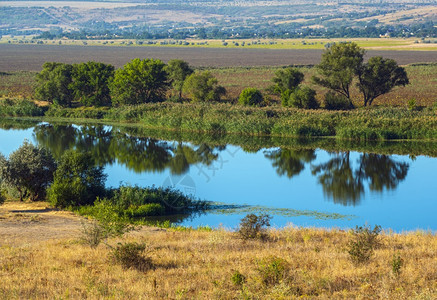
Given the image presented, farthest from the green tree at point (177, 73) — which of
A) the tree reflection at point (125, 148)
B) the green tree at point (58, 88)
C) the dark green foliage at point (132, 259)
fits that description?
the dark green foliage at point (132, 259)

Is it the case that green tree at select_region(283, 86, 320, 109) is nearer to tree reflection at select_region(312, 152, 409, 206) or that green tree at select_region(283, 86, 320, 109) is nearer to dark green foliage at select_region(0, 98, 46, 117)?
tree reflection at select_region(312, 152, 409, 206)

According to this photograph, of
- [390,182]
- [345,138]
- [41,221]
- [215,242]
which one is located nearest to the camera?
[215,242]

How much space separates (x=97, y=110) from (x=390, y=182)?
88.8 feet

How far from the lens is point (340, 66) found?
155 ft

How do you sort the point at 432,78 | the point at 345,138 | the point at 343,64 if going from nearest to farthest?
the point at 345,138
the point at 343,64
the point at 432,78

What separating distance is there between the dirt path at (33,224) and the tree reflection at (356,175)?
10920 millimetres

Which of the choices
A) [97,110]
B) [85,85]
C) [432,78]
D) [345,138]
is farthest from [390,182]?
[432,78]

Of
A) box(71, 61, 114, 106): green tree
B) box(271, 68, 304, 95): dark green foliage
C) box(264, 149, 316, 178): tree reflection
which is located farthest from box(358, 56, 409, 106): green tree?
box(71, 61, 114, 106): green tree

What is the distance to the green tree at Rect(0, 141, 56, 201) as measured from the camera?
23500 mm

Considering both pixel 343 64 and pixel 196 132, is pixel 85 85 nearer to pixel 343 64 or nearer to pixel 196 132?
pixel 196 132

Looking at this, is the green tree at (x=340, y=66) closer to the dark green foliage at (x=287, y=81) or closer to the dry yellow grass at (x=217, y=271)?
the dark green foliage at (x=287, y=81)

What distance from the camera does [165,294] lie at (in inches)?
435

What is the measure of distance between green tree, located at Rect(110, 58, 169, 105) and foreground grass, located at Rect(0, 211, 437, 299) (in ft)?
113

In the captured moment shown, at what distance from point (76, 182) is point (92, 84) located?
3004 cm
